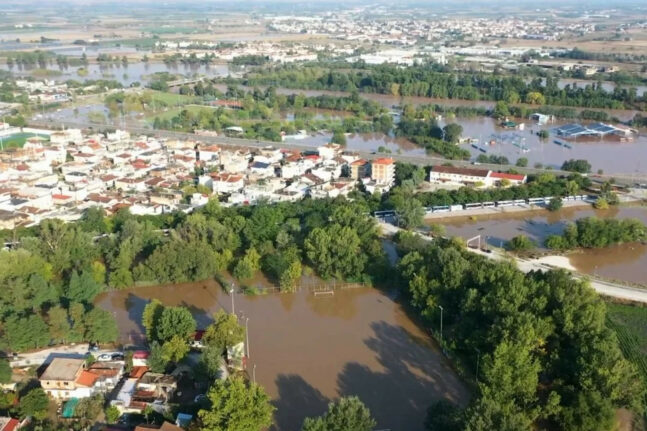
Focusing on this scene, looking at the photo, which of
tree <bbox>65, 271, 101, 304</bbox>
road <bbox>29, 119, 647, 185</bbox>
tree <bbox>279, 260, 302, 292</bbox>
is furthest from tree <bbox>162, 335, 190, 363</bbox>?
road <bbox>29, 119, 647, 185</bbox>

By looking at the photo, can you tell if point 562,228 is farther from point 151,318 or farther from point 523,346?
point 151,318

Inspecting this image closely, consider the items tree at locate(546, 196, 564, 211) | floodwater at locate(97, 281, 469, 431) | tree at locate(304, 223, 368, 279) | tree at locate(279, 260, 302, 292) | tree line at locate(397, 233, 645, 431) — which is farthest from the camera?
tree at locate(546, 196, 564, 211)

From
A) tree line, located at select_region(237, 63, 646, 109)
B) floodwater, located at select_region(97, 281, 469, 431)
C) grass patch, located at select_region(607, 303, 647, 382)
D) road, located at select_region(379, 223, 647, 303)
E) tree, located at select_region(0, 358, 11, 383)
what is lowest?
floodwater, located at select_region(97, 281, 469, 431)

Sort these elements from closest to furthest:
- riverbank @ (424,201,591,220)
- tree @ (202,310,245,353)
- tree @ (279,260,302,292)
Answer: tree @ (202,310,245,353)
tree @ (279,260,302,292)
riverbank @ (424,201,591,220)

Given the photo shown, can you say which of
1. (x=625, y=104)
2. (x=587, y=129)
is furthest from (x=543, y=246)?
(x=625, y=104)

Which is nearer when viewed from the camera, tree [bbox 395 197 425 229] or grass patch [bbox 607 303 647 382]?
grass patch [bbox 607 303 647 382]

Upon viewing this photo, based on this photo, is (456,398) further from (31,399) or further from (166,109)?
(166,109)

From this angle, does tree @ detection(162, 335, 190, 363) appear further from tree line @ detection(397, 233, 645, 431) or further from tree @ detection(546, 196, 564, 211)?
tree @ detection(546, 196, 564, 211)
